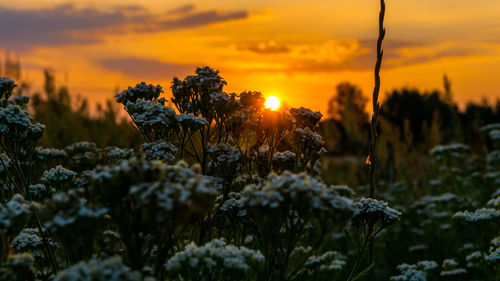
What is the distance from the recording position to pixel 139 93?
5871 millimetres

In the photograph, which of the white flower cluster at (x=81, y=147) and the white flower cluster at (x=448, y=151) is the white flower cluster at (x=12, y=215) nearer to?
the white flower cluster at (x=81, y=147)

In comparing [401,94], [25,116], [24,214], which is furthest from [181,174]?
[401,94]

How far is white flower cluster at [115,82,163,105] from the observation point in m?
5.83

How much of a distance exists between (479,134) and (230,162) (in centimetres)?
1739

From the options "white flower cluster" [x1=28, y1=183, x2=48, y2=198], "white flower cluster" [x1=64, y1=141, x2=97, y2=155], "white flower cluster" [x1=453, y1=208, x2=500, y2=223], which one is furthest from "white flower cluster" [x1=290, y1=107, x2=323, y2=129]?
"white flower cluster" [x1=64, y1=141, x2=97, y2=155]

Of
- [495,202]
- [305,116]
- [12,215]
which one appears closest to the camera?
[12,215]

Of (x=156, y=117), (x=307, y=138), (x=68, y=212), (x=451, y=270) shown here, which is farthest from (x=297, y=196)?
(x=451, y=270)

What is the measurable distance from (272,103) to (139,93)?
1811 millimetres

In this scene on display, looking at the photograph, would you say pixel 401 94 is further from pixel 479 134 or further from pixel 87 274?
pixel 87 274

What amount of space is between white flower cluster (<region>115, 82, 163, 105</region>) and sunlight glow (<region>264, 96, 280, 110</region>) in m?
1.53

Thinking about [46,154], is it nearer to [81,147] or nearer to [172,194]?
[81,147]

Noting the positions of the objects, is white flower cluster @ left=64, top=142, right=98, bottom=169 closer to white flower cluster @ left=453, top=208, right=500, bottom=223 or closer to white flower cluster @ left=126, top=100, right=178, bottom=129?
white flower cluster @ left=126, top=100, right=178, bottom=129

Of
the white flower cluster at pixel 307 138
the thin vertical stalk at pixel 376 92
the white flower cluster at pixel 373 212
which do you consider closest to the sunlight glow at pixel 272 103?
the white flower cluster at pixel 307 138

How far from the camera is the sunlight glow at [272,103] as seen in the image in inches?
211
